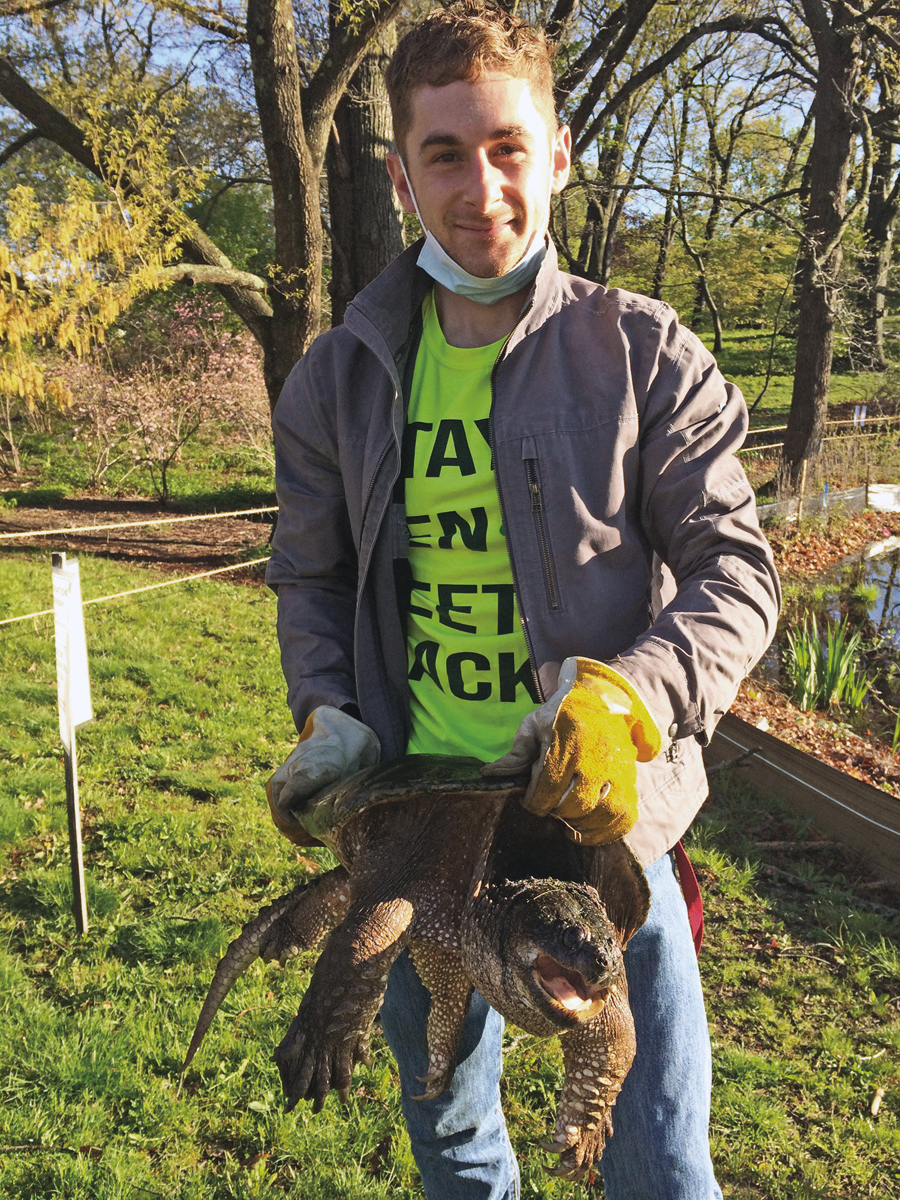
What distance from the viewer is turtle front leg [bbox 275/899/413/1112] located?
1384 mm

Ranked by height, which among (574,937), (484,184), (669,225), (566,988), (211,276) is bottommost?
(566,988)

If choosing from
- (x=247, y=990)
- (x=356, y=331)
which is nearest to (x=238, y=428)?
(x=247, y=990)

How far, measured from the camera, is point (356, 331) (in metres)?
1.92

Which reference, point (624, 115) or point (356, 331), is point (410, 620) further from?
point (624, 115)

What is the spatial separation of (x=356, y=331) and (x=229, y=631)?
653 centimetres

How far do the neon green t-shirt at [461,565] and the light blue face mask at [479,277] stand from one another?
0.11m

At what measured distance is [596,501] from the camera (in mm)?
1705

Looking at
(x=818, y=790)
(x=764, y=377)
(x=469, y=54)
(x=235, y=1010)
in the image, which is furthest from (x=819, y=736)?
(x=764, y=377)

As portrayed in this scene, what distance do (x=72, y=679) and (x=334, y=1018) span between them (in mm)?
2771

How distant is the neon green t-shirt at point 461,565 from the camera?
1814mm

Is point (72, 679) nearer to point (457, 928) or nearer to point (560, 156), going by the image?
point (457, 928)

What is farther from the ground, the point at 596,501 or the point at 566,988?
the point at 596,501

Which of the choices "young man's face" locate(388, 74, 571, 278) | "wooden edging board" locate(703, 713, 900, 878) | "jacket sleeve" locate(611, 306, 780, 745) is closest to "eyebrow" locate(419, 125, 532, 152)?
"young man's face" locate(388, 74, 571, 278)

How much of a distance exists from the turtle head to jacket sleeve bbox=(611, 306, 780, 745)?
1.06ft
